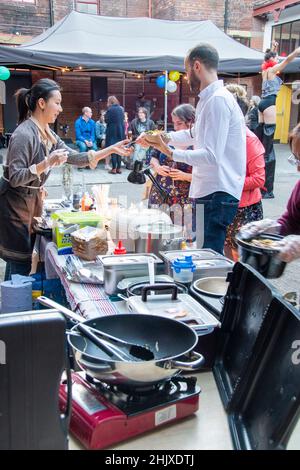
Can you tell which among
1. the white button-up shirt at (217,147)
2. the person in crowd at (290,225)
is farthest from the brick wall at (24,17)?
the person in crowd at (290,225)

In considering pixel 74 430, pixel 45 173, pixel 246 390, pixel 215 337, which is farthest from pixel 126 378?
pixel 45 173

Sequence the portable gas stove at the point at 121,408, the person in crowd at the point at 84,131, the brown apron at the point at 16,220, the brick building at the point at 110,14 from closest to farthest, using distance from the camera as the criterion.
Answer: the portable gas stove at the point at 121,408
the brown apron at the point at 16,220
the person in crowd at the point at 84,131
the brick building at the point at 110,14

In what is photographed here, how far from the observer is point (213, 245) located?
2.92 meters

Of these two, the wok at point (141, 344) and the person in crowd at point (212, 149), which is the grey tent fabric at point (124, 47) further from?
the wok at point (141, 344)

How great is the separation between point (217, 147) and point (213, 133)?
8cm

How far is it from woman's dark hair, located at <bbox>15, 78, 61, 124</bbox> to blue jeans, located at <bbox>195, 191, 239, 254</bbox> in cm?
124

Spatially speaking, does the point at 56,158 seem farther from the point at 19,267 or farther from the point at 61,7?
the point at 61,7

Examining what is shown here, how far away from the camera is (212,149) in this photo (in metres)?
2.69

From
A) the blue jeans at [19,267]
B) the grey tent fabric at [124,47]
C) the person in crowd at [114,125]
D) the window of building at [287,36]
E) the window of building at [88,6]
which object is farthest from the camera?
the window of building at [287,36]

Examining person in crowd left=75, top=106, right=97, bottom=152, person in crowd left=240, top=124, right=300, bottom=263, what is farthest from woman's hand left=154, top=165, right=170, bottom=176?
person in crowd left=75, top=106, right=97, bottom=152

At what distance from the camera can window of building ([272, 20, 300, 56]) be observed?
17344 mm

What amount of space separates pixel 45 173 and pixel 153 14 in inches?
658

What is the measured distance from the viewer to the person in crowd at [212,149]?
2.70 m
